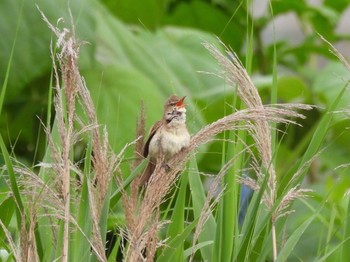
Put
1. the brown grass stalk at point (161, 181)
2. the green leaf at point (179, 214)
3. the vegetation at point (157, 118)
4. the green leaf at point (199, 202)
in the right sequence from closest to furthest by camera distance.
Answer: the brown grass stalk at point (161, 181) → the vegetation at point (157, 118) → the green leaf at point (179, 214) → the green leaf at point (199, 202)

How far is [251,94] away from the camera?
2.04 m

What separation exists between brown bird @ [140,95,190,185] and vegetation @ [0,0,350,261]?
0.05m

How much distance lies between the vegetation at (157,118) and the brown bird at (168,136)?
0.05 meters

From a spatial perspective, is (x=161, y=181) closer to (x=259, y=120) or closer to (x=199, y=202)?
(x=259, y=120)

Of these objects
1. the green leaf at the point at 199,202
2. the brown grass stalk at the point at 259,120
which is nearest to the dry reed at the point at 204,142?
the brown grass stalk at the point at 259,120

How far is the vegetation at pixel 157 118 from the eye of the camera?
192cm

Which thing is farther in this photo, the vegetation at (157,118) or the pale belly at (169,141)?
the pale belly at (169,141)

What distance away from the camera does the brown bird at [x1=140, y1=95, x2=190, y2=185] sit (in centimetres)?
219

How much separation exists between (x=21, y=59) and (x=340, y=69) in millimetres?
1562

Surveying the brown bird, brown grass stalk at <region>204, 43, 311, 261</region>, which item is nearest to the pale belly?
the brown bird

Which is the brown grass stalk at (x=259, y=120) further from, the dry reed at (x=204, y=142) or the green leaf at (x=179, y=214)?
the green leaf at (x=179, y=214)

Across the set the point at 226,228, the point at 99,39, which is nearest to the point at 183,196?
the point at 226,228

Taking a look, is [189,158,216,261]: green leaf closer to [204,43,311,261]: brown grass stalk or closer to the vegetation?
the vegetation

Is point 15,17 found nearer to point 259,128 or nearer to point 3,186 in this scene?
point 3,186
